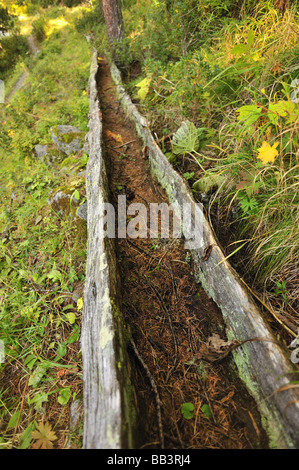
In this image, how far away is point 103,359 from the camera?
138cm

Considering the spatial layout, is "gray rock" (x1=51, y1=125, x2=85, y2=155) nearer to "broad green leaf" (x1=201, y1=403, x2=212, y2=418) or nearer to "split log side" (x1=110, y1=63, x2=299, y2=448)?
"split log side" (x1=110, y1=63, x2=299, y2=448)

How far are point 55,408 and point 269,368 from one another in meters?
1.50

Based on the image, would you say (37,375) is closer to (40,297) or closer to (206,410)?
(40,297)

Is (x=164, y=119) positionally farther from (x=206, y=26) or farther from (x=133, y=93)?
(x=133, y=93)

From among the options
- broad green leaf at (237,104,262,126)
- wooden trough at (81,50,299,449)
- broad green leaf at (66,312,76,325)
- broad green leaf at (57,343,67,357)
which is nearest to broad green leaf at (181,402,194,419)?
wooden trough at (81,50,299,449)

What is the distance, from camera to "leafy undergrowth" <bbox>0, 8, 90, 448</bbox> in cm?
169

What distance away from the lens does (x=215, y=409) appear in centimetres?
142

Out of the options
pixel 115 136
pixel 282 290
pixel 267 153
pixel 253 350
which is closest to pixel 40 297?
pixel 253 350

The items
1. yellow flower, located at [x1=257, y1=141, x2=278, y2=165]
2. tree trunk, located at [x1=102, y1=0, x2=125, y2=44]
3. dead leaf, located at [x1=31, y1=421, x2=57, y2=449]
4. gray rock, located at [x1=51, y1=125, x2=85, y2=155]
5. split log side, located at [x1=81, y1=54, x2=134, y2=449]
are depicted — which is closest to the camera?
split log side, located at [x1=81, y1=54, x2=134, y2=449]

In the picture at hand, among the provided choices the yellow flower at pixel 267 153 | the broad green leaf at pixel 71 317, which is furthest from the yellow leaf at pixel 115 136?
the broad green leaf at pixel 71 317

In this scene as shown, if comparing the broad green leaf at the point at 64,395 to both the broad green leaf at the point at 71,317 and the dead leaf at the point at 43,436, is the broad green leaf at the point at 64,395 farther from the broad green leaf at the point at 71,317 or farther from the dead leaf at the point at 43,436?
the broad green leaf at the point at 71,317

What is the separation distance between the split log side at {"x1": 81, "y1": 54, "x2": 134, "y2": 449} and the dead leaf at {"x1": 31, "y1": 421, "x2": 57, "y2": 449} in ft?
1.57

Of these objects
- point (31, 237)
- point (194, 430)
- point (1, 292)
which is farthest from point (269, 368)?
point (31, 237)

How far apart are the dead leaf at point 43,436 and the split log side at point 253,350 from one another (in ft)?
4.27
